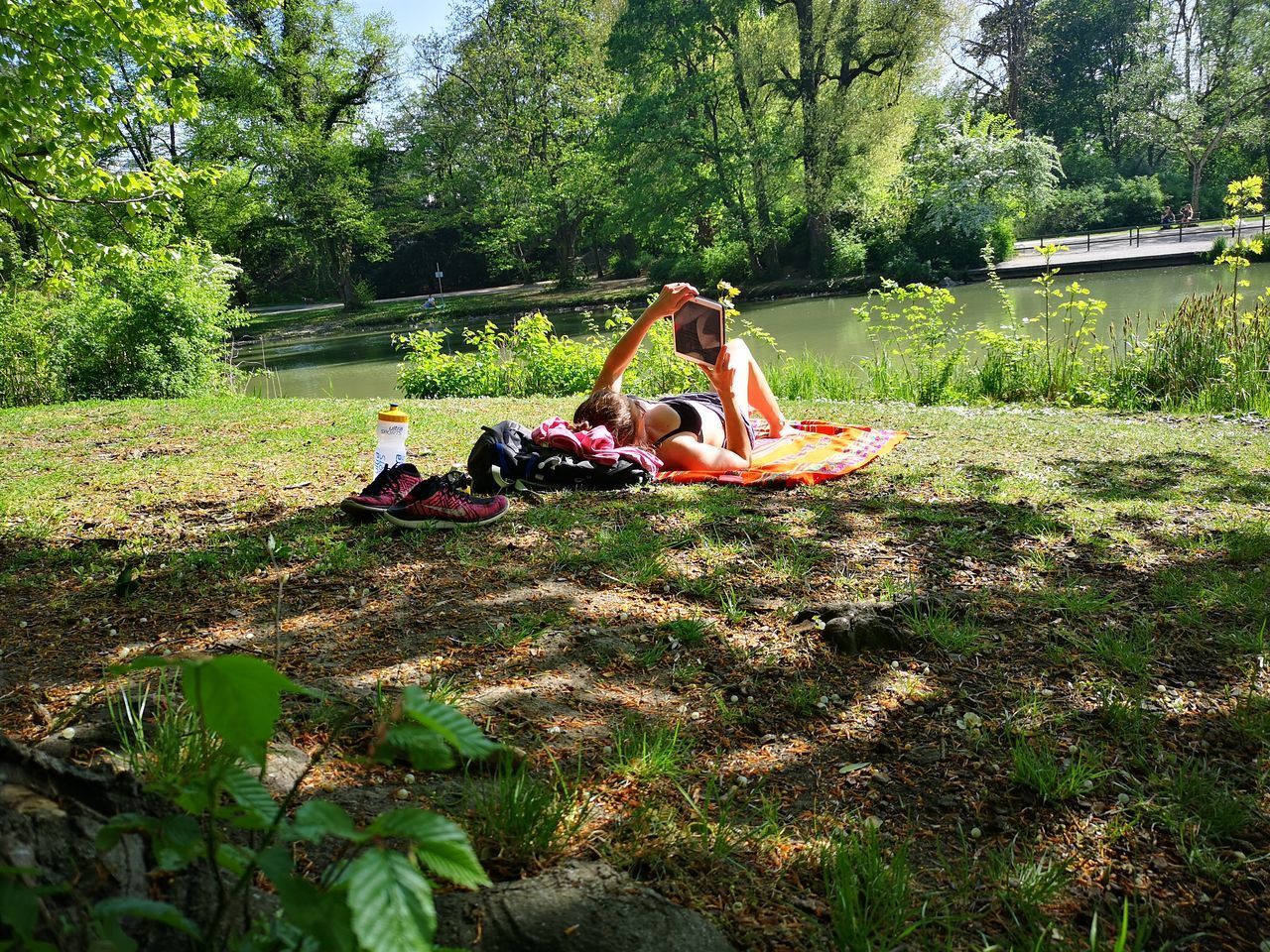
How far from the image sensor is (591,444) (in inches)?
201

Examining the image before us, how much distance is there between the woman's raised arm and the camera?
18.5 feet

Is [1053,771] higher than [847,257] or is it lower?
lower

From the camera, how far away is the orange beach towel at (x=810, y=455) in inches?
198

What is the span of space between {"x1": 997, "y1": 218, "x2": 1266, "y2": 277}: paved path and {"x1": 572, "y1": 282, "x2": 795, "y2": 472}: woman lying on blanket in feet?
58.0

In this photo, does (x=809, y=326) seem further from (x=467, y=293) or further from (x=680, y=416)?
(x=467, y=293)

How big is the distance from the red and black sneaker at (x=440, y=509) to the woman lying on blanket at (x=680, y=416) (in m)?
1.62

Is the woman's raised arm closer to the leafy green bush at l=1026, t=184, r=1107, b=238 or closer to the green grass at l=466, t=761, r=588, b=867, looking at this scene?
the green grass at l=466, t=761, r=588, b=867

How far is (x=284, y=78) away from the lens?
34188mm

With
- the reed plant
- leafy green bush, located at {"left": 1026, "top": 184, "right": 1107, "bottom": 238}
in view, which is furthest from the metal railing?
the reed plant

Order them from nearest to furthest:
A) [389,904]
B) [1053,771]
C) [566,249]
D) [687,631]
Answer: [389,904]
[1053,771]
[687,631]
[566,249]

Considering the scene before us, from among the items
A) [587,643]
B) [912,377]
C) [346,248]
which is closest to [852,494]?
[587,643]

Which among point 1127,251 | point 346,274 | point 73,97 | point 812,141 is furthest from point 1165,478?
point 346,274

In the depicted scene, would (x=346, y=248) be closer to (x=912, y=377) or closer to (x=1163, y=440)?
(x=912, y=377)

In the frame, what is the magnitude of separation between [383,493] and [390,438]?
67cm
